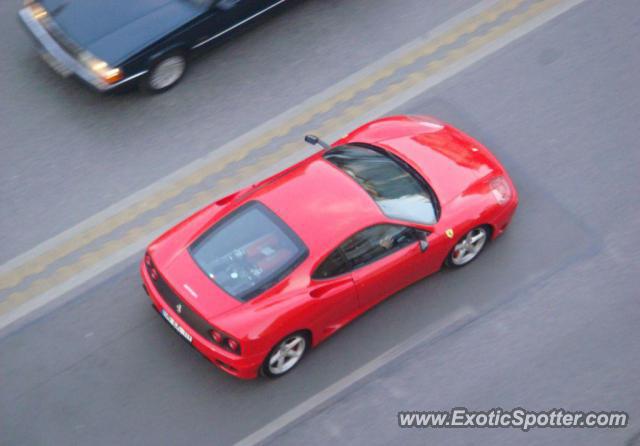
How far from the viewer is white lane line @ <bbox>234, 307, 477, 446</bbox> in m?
8.19

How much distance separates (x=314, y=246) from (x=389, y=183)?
120cm

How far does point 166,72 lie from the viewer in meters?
10.8

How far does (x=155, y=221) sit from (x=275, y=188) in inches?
69.2

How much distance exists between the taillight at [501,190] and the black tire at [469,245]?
1.04 ft

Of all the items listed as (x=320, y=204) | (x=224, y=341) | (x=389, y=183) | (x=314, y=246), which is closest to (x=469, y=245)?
(x=389, y=183)

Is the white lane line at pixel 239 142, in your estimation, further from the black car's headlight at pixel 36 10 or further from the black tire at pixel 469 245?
the black car's headlight at pixel 36 10

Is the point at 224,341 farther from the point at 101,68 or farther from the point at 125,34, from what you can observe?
the point at 125,34

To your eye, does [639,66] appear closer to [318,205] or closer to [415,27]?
[415,27]

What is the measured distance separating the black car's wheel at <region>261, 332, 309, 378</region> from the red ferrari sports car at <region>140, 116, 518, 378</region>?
13 millimetres

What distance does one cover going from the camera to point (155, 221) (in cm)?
978

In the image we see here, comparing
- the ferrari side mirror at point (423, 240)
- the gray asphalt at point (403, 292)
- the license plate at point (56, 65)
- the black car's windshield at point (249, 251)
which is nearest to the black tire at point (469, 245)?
the gray asphalt at point (403, 292)

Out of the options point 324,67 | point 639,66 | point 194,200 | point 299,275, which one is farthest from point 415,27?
point 299,275

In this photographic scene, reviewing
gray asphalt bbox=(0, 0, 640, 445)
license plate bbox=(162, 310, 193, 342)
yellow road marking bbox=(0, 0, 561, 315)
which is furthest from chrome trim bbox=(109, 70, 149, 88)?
license plate bbox=(162, 310, 193, 342)

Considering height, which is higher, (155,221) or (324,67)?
(324,67)
